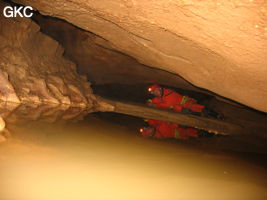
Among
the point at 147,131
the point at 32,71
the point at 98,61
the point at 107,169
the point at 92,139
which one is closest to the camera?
the point at 107,169

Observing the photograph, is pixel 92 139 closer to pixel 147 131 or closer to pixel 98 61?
pixel 147 131

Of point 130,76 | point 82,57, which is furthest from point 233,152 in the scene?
point 82,57

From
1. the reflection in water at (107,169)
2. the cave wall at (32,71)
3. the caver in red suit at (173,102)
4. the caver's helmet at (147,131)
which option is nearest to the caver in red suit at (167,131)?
the caver's helmet at (147,131)

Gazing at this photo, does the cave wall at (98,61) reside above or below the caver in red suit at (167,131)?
above

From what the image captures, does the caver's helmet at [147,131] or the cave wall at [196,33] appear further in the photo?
the caver's helmet at [147,131]

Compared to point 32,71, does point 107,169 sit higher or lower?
lower

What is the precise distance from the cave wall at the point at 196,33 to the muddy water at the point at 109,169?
105 cm

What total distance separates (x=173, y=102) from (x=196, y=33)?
4.17 meters

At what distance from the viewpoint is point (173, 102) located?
669cm

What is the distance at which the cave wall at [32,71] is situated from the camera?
5028mm

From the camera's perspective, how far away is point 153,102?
22.0ft

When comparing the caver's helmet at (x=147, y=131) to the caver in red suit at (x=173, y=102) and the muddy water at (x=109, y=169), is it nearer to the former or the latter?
the muddy water at (x=109, y=169)

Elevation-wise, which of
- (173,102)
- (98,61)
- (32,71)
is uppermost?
(98,61)

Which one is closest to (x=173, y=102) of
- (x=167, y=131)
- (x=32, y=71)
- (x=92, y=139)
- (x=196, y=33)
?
(x=167, y=131)
